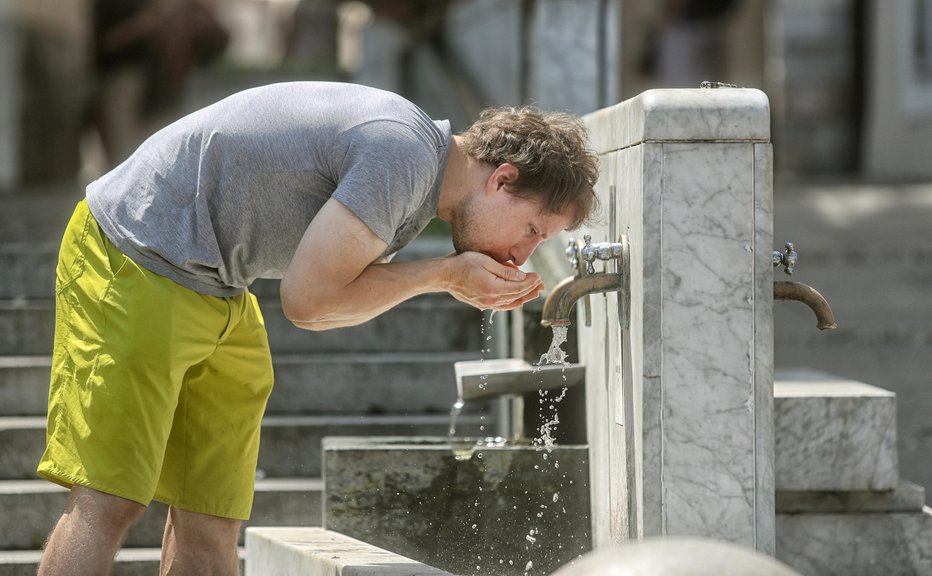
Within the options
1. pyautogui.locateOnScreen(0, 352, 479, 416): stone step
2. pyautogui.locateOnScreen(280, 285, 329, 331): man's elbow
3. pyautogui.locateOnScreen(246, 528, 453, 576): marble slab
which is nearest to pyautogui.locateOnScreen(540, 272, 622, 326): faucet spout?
pyautogui.locateOnScreen(280, 285, 329, 331): man's elbow

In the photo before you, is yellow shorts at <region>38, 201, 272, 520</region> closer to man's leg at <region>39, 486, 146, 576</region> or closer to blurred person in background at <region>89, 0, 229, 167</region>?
man's leg at <region>39, 486, 146, 576</region>

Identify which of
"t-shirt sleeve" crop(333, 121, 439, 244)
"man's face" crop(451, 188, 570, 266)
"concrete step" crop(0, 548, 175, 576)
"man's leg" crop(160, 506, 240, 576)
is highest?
"t-shirt sleeve" crop(333, 121, 439, 244)

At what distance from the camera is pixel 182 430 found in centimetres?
389

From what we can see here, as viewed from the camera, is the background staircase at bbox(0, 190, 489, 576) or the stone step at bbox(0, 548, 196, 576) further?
the background staircase at bbox(0, 190, 489, 576)

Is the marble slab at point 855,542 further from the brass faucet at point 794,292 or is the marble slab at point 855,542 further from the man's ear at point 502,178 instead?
the man's ear at point 502,178

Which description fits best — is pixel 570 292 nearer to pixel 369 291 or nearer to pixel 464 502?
pixel 369 291

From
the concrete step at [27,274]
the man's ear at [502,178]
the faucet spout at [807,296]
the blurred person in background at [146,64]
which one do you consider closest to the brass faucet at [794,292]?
the faucet spout at [807,296]

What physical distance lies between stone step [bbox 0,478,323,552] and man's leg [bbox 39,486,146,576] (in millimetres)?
1614

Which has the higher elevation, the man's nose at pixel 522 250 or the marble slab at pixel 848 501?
the man's nose at pixel 522 250

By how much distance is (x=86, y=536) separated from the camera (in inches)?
132

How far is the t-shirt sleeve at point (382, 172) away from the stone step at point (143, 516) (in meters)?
1.98

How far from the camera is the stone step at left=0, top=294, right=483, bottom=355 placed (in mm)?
6016

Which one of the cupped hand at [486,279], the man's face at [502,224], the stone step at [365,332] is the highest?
the man's face at [502,224]

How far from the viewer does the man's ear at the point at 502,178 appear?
3547mm
